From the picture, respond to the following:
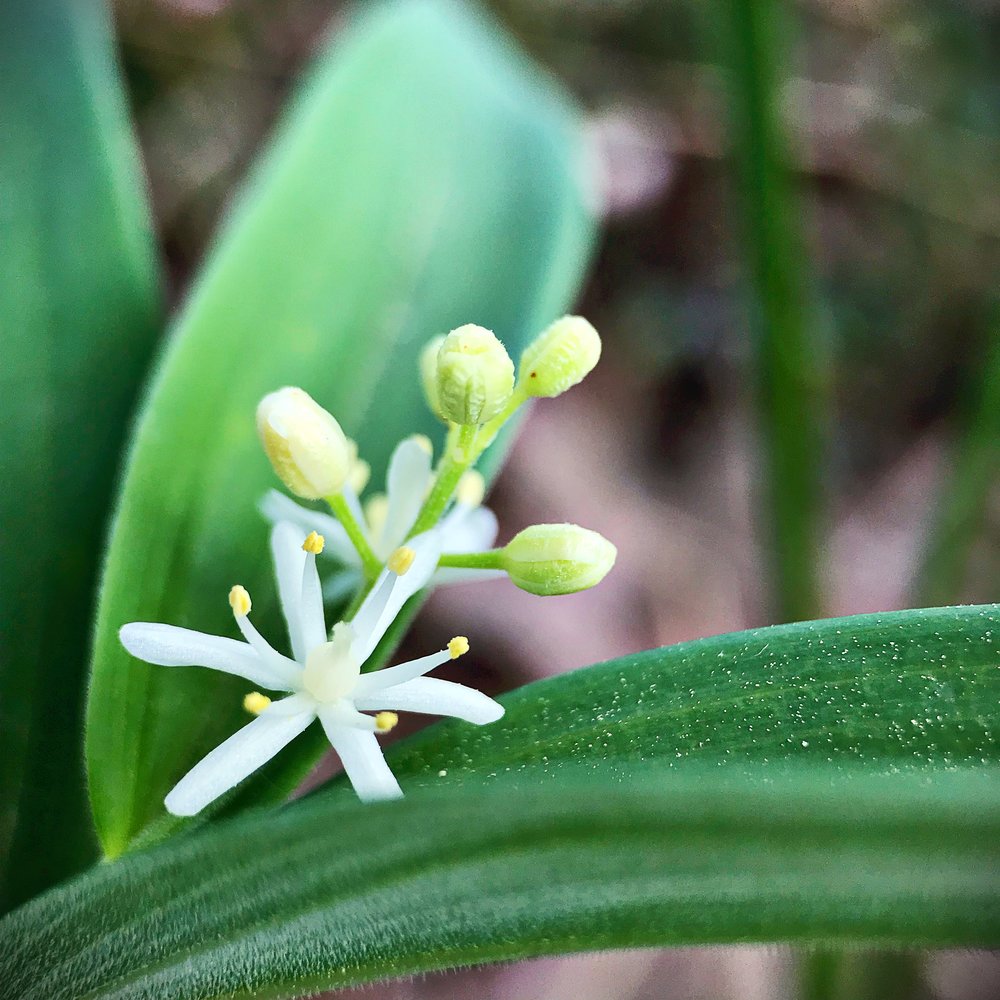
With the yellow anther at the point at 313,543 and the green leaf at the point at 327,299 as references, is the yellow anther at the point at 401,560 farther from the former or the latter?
the green leaf at the point at 327,299

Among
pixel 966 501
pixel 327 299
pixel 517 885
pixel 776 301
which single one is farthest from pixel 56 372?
pixel 966 501

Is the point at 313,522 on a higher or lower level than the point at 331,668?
higher

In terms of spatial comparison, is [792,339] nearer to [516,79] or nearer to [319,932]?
[516,79]

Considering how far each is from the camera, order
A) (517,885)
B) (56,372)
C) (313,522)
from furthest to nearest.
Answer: (56,372)
(313,522)
(517,885)

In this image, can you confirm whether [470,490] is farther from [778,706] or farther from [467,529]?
[778,706]

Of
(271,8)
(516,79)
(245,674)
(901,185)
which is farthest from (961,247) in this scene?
(245,674)

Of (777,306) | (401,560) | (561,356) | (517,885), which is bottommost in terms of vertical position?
(517,885)

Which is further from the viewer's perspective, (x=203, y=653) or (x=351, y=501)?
(x=351, y=501)

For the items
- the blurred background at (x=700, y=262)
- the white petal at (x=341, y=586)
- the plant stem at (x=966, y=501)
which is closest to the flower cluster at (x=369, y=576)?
the white petal at (x=341, y=586)
